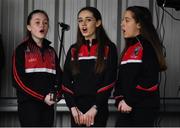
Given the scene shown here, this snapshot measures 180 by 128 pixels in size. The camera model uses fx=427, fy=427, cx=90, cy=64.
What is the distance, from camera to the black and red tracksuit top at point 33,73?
3.57 metres

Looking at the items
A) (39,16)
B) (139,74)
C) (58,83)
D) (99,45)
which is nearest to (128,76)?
(139,74)

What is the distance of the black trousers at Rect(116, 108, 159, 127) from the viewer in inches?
127

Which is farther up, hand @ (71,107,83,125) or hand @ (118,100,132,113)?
hand @ (118,100,132,113)

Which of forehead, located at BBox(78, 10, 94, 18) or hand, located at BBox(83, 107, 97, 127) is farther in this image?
forehead, located at BBox(78, 10, 94, 18)

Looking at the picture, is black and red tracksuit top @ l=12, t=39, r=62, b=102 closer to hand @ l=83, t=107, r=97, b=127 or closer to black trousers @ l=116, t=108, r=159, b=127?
hand @ l=83, t=107, r=97, b=127

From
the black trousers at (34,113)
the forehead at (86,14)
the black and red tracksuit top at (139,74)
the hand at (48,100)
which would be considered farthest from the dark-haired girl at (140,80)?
the black trousers at (34,113)

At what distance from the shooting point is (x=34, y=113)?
354cm

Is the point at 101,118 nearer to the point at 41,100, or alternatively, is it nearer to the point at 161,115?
the point at 41,100

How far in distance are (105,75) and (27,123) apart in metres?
0.78

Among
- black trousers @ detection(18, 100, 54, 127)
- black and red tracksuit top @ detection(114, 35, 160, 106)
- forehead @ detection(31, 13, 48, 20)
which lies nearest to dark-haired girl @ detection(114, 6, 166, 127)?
black and red tracksuit top @ detection(114, 35, 160, 106)

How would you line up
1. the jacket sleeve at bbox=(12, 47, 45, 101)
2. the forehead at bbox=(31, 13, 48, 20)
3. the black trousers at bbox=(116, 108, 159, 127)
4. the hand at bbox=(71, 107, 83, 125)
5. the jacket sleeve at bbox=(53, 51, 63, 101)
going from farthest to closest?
the forehead at bbox=(31, 13, 48, 20), the jacket sleeve at bbox=(12, 47, 45, 101), the jacket sleeve at bbox=(53, 51, 63, 101), the hand at bbox=(71, 107, 83, 125), the black trousers at bbox=(116, 108, 159, 127)

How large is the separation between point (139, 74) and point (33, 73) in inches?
36.4

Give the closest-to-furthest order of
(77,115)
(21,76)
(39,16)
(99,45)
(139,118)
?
(139,118) < (77,115) < (99,45) < (21,76) < (39,16)

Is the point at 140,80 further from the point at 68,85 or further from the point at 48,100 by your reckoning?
the point at 48,100
